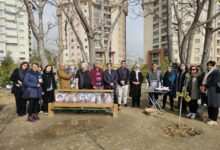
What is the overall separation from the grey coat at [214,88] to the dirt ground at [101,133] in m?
0.67

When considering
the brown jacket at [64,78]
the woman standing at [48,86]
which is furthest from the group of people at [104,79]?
the woman standing at [48,86]

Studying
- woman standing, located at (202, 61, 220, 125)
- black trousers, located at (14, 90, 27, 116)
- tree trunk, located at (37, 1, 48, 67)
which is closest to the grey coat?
woman standing, located at (202, 61, 220, 125)

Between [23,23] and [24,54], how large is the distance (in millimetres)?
9841

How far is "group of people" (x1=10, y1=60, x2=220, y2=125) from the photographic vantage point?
6.68 m

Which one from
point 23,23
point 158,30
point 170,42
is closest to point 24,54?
point 23,23

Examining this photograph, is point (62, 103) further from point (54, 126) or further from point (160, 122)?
point (160, 122)

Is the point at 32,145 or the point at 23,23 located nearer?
the point at 32,145

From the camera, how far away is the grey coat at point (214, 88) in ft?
21.0

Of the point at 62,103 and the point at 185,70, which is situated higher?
the point at 185,70

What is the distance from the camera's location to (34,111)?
7.41 meters

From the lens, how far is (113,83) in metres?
8.51

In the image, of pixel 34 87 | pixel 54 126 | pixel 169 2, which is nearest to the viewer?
pixel 54 126

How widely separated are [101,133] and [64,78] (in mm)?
2909

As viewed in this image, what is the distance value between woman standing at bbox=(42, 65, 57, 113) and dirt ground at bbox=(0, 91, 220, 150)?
0.45 m
